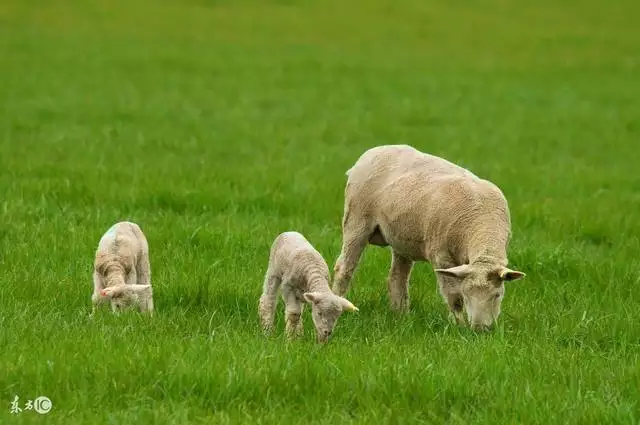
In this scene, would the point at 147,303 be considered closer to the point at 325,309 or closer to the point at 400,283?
the point at 325,309

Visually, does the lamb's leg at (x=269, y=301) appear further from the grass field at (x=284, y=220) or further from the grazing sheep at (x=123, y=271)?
the grazing sheep at (x=123, y=271)

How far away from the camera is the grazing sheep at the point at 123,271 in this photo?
279 inches

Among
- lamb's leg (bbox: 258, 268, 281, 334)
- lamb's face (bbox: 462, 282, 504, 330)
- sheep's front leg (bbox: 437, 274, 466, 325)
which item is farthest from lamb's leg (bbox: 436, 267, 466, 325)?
lamb's leg (bbox: 258, 268, 281, 334)

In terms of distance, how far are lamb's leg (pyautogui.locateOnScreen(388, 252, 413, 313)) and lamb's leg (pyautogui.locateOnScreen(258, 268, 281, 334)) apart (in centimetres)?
114

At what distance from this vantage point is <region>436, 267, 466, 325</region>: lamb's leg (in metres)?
7.27

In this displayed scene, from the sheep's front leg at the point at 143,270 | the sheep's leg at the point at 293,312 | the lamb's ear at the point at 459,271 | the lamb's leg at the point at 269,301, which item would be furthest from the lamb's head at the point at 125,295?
the lamb's ear at the point at 459,271

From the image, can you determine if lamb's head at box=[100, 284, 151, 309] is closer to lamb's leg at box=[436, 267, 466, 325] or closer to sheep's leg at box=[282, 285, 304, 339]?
sheep's leg at box=[282, 285, 304, 339]

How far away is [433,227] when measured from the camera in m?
7.64

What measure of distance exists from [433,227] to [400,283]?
2.49 ft

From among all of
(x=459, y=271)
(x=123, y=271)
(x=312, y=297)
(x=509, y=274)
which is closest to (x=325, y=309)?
(x=312, y=297)

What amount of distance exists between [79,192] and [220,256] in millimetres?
2738

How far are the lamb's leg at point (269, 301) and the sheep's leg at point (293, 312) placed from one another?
147 mm

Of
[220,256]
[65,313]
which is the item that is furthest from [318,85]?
[65,313]

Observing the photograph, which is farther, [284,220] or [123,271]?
[284,220]
